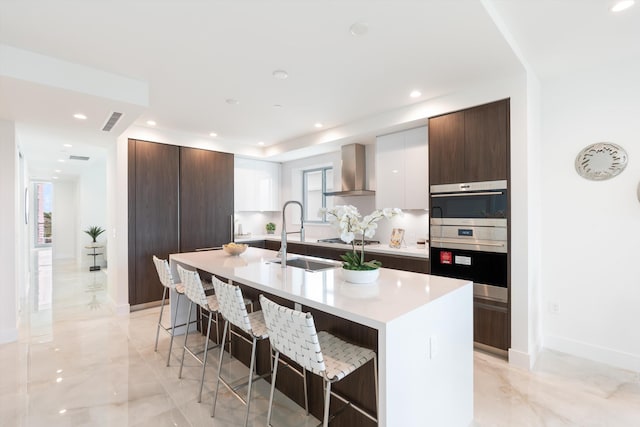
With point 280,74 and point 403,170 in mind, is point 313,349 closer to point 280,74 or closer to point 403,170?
point 280,74

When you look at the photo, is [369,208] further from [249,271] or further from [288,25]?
[288,25]

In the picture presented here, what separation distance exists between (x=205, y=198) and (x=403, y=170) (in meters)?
3.05

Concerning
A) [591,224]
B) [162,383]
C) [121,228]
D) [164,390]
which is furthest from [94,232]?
[591,224]

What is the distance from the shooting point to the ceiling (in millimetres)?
1873

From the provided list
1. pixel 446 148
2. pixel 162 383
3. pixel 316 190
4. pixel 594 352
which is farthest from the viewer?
pixel 316 190

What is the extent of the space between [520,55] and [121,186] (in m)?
4.64

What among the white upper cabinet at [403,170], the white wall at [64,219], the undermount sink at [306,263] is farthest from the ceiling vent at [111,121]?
the white wall at [64,219]

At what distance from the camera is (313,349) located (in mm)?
1415

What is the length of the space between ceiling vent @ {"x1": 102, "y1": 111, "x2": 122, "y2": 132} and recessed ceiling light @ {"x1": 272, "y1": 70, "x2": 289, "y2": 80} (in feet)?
5.33

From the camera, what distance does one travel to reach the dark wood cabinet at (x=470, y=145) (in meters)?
2.78

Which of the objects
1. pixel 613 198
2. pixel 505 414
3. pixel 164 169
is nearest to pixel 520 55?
pixel 613 198

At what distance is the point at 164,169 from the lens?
4469mm

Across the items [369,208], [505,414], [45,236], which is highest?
[369,208]

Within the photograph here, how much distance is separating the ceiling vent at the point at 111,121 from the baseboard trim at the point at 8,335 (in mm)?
2361
